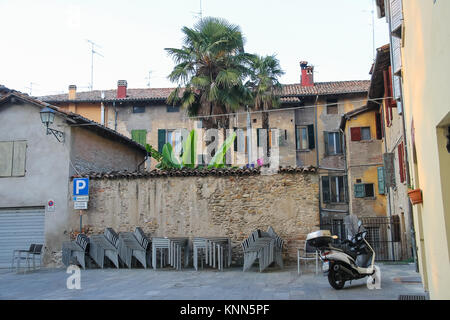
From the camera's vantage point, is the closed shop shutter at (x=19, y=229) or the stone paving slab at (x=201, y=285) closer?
the stone paving slab at (x=201, y=285)

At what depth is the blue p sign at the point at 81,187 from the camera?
15.4 meters

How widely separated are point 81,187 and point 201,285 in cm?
707

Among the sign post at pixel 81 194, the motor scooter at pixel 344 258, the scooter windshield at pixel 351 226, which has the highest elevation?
the sign post at pixel 81 194

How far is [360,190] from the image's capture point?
80.7ft

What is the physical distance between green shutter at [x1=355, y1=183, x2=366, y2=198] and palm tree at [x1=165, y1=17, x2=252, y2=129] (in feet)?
29.4

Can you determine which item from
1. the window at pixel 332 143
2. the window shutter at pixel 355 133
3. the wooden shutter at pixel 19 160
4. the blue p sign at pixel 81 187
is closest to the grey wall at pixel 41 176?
the wooden shutter at pixel 19 160

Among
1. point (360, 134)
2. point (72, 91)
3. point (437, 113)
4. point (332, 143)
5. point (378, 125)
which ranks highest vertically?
point (72, 91)

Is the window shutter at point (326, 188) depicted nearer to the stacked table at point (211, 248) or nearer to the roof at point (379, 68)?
the roof at point (379, 68)

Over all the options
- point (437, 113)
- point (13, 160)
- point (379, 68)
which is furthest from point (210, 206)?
point (437, 113)

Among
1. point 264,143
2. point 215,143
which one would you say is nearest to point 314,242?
point 215,143

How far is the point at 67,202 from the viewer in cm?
1573

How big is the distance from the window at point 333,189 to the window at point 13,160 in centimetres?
1980

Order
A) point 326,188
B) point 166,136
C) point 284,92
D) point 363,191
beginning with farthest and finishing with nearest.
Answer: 1. point 284,92
2. point 166,136
3. point 326,188
4. point 363,191

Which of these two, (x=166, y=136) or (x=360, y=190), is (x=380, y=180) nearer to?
(x=360, y=190)
